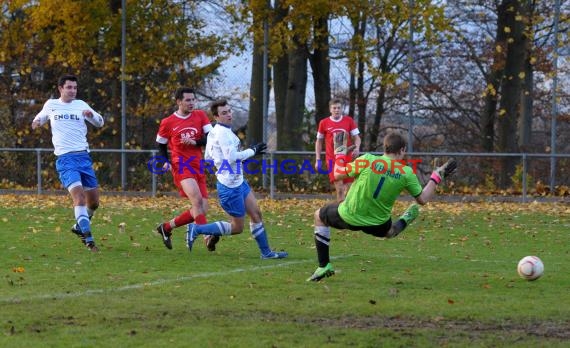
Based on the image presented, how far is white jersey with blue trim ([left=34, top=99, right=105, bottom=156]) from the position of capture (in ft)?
41.2

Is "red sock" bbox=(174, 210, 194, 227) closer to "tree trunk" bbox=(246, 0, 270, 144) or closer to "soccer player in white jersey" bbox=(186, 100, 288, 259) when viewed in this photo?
"soccer player in white jersey" bbox=(186, 100, 288, 259)

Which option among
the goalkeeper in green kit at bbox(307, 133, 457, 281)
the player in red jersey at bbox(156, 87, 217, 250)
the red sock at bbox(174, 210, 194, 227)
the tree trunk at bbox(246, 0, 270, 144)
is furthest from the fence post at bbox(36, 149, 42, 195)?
the goalkeeper in green kit at bbox(307, 133, 457, 281)

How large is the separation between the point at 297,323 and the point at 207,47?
65.0 feet

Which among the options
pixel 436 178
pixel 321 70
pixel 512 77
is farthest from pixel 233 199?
pixel 321 70

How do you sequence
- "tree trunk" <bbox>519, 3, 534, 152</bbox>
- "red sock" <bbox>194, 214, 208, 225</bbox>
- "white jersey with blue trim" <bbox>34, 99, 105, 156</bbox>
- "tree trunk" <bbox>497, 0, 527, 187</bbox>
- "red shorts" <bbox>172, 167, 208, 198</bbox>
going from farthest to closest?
1. "tree trunk" <bbox>497, 0, 527, 187</bbox>
2. "tree trunk" <bbox>519, 3, 534, 152</bbox>
3. "white jersey with blue trim" <bbox>34, 99, 105, 156</bbox>
4. "red shorts" <bbox>172, 167, 208, 198</bbox>
5. "red sock" <bbox>194, 214, 208, 225</bbox>

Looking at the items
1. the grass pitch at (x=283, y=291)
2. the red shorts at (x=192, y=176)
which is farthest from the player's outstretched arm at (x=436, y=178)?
the red shorts at (x=192, y=176)

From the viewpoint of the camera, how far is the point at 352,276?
32.4 feet

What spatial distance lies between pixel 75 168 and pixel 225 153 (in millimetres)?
2227

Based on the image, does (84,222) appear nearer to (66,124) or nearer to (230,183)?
(66,124)

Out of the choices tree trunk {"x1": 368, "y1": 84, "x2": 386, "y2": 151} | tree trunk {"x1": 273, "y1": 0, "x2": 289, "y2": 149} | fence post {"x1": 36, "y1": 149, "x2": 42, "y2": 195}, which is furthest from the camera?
tree trunk {"x1": 368, "y1": 84, "x2": 386, "y2": 151}

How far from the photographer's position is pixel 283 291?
8812 millimetres

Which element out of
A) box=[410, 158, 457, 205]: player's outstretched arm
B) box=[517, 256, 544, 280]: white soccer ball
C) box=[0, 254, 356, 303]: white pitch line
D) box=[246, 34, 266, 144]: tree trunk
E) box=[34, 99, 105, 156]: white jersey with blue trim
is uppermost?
box=[246, 34, 266, 144]: tree trunk

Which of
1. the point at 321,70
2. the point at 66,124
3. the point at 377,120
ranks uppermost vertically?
the point at 321,70

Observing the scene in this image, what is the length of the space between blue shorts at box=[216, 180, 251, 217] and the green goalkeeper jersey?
228 cm
